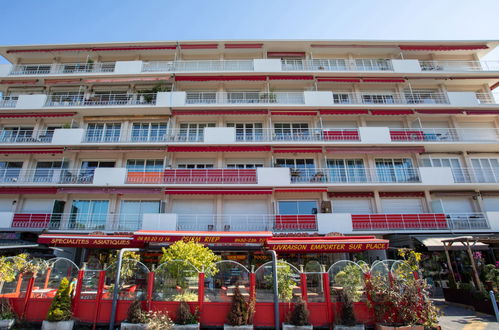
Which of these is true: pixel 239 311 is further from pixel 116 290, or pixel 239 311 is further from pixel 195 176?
pixel 195 176

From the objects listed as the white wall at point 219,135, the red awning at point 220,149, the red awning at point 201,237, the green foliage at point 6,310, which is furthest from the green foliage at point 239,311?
the white wall at point 219,135

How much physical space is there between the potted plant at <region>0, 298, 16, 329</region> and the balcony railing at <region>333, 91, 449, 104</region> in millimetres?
22003

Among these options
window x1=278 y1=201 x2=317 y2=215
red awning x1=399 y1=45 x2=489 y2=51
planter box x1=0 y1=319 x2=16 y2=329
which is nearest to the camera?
planter box x1=0 y1=319 x2=16 y2=329

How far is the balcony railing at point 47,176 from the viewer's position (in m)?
19.0

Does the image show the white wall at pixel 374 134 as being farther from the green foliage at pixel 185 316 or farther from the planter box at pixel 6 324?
the planter box at pixel 6 324

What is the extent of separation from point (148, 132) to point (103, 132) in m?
3.39

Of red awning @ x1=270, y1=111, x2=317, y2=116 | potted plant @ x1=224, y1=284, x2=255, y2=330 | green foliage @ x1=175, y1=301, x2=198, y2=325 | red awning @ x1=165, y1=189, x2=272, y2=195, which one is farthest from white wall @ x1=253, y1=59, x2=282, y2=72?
green foliage @ x1=175, y1=301, x2=198, y2=325

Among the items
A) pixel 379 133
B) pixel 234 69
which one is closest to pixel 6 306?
pixel 234 69

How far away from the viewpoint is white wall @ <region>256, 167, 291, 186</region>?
18.2 meters

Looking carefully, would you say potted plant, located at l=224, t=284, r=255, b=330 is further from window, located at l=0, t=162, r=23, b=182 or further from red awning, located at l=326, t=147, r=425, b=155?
window, located at l=0, t=162, r=23, b=182

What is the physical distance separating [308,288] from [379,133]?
1409 cm

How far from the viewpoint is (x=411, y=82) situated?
22.0 m

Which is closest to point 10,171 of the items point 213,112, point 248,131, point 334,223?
point 213,112

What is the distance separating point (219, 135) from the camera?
19.4 m
